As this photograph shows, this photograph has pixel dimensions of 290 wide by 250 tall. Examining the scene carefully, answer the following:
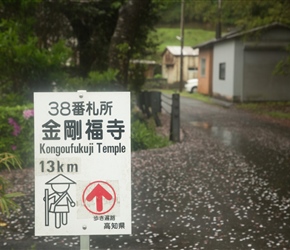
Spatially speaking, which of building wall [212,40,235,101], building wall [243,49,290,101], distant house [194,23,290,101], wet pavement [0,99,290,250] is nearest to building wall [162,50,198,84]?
building wall [212,40,235,101]

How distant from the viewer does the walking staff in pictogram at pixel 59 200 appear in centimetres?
412

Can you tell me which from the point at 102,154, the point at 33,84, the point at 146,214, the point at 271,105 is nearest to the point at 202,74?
the point at 271,105

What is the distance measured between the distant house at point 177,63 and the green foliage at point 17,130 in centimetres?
4862

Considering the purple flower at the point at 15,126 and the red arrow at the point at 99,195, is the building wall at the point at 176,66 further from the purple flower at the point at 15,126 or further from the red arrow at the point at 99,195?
the red arrow at the point at 99,195

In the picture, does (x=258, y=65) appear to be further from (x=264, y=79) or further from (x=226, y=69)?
(x=226, y=69)

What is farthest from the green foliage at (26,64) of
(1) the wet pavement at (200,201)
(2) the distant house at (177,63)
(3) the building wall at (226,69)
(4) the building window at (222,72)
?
(2) the distant house at (177,63)

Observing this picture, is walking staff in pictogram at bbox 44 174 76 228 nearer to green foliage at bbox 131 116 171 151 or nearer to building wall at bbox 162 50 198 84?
green foliage at bbox 131 116 171 151

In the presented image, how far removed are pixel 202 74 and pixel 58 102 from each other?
37.6m

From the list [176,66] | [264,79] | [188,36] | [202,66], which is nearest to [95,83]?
[264,79]

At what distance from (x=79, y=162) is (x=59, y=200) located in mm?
321

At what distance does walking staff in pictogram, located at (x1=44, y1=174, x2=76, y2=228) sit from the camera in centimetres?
412

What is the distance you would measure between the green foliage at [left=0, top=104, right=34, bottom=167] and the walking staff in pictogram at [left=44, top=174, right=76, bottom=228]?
6.34m

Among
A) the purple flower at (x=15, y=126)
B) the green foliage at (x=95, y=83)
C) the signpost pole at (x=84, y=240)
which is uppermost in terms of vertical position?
the green foliage at (x=95, y=83)

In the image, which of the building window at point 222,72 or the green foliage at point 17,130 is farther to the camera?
the building window at point 222,72
